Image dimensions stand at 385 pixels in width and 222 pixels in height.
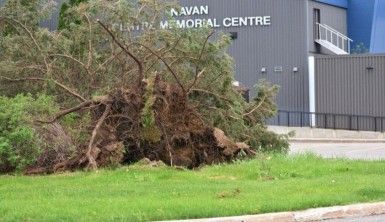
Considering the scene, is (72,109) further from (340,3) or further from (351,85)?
(340,3)

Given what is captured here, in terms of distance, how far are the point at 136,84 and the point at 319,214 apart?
8413 mm

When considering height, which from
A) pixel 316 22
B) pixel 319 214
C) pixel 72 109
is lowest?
pixel 319 214

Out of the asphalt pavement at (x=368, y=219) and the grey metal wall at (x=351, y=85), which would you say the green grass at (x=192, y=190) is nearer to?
the asphalt pavement at (x=368, y=219)

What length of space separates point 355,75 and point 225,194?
115 ft

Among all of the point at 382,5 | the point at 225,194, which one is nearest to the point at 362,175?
the point at 225,194

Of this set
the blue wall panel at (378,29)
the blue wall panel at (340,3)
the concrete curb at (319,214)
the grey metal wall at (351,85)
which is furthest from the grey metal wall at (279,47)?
the concrete curb at (319,214)

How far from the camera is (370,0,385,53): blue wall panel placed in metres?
54.0

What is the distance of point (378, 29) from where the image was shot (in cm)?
5491

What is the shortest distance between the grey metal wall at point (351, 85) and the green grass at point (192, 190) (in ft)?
94.6

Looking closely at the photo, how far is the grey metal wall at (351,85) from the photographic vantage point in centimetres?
4716

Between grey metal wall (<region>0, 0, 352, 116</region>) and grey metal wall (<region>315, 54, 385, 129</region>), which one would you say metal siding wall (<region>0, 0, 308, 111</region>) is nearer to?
grey metal wall (<region>0, 0, 352, 116</region>)

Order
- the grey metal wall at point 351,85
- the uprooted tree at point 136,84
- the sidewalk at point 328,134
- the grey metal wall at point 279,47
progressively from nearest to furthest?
the uprooted tree at point 136,84 < the sidewalk at point 328,134 < the grey metal wall at point 351,85 < the grey metal wall at point 279,47

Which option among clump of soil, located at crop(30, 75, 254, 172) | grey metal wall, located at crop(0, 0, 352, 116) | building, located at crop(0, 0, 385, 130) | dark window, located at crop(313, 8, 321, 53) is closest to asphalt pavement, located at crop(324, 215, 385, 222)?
clump of soil, located at crop(30, 75, 254, 172)

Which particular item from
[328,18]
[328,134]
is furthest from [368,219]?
[328,18]
